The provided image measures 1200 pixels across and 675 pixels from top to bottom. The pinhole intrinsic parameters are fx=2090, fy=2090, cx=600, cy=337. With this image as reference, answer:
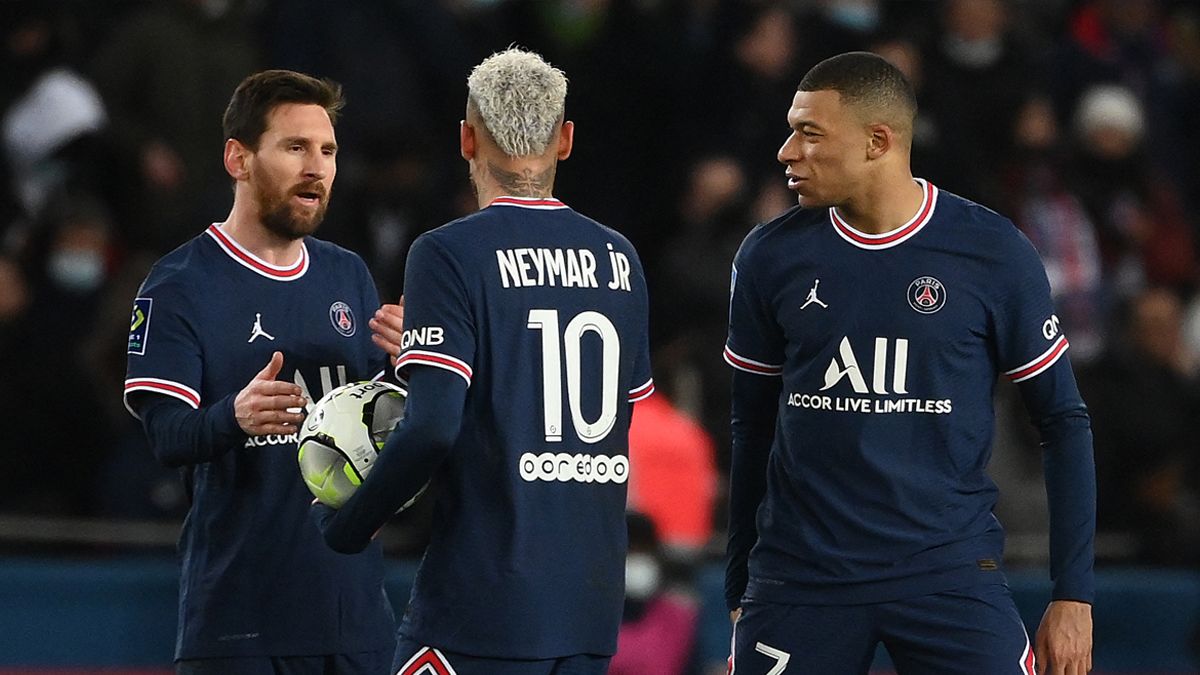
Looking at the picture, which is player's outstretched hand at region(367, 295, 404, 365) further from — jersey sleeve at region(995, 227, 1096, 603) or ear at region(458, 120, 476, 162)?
jersey sleeve at region(995, 227, 1096, 603)

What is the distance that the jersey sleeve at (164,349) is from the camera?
554cm

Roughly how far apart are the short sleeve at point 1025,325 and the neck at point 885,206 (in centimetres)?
30

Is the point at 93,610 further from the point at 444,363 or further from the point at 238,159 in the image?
the point at 444,363

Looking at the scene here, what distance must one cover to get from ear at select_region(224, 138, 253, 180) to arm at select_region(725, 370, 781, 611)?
1479 mm

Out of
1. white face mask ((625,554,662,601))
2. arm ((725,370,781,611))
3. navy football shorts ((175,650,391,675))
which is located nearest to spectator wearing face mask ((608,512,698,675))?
white face mask ((625,554,662,601))

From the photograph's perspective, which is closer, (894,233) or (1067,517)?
(1067,517)

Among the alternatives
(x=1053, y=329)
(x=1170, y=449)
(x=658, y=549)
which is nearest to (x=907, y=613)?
(x=1053, y=329)

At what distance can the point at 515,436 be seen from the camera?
5.03m

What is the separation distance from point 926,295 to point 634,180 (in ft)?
22.0

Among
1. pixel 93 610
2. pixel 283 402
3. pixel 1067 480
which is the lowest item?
pixel 93 610

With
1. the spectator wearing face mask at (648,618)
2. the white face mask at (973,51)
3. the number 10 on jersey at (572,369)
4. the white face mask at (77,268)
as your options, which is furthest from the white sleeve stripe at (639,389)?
the white face mask at (973,51)

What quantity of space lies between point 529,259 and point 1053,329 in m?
1.42

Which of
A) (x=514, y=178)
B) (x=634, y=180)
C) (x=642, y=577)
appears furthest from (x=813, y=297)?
(x=634, y=180)

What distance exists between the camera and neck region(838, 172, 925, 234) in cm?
551
